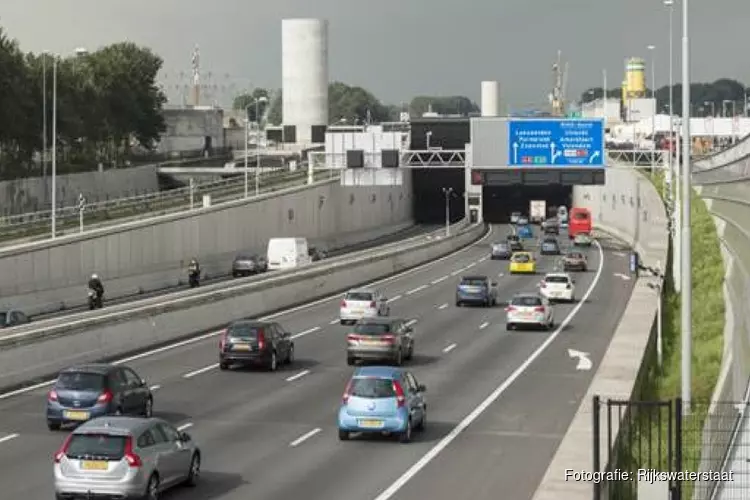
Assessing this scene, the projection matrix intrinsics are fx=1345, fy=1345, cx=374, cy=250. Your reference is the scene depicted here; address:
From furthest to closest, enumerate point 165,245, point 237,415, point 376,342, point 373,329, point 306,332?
point 165,245, point 306,332, point 373,329, point 376,342, point 237,415

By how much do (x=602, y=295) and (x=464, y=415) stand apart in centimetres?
3790

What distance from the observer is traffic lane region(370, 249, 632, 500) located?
2103 centimetres

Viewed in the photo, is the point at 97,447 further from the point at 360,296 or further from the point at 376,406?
the point at 360,296

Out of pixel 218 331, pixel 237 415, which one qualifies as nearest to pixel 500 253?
pixel 218 331

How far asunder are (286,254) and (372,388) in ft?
172

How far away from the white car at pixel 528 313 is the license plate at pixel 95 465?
31717 mm

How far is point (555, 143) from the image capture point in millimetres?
80938

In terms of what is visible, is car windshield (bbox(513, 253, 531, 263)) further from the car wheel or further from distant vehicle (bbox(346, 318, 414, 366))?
the car wheel

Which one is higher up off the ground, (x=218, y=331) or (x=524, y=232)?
(x=524, y=232)

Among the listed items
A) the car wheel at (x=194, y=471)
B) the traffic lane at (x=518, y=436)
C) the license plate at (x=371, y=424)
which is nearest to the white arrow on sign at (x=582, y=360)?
the traffic lane at (x=518, y=436)

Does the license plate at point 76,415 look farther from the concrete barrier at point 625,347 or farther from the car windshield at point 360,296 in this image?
the car windshield at point 360,296

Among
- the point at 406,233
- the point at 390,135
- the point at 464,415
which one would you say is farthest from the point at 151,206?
the point at 464,415

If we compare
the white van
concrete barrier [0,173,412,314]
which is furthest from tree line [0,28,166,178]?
the white van

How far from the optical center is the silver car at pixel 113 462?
18.7 meters
